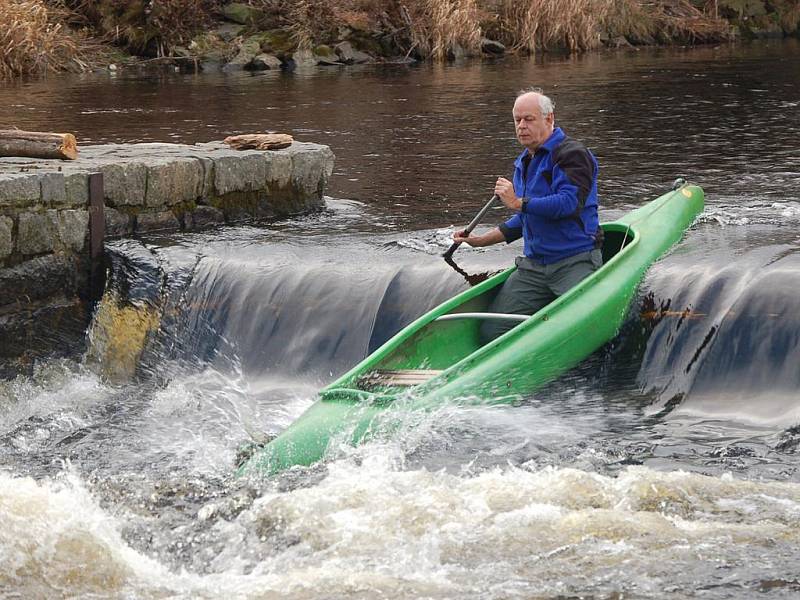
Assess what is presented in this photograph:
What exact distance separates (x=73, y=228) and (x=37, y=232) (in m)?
0.30

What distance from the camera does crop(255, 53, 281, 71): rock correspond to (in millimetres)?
24281

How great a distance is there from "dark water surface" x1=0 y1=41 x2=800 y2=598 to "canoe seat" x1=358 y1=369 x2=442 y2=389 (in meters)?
0.35

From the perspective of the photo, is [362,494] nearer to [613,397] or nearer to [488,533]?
[488,533]

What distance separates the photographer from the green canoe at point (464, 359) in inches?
239

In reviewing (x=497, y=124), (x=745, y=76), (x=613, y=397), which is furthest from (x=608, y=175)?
(x=745, y=76)

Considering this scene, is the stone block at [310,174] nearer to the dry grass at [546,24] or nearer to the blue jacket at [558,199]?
the blue jacket at [558,199]

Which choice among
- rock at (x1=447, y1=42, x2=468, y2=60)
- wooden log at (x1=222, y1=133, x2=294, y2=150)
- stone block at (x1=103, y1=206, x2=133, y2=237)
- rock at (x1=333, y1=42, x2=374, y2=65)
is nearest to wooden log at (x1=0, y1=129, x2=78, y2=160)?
stone block at (x1=103, y1=206, x2=133, y2=237)

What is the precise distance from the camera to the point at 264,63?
79.8ft

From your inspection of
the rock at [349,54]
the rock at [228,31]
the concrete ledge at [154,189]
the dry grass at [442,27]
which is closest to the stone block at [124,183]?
the concrete ledge at [154,189]

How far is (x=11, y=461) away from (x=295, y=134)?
335 inches

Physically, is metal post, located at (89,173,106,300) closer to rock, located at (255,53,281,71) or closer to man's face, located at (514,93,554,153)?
man's face, located at (514,93,554,153)

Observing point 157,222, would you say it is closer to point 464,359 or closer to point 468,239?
point 468,239

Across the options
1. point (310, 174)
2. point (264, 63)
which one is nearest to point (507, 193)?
point (310, 174)

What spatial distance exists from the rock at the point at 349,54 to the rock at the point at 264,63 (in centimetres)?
135
